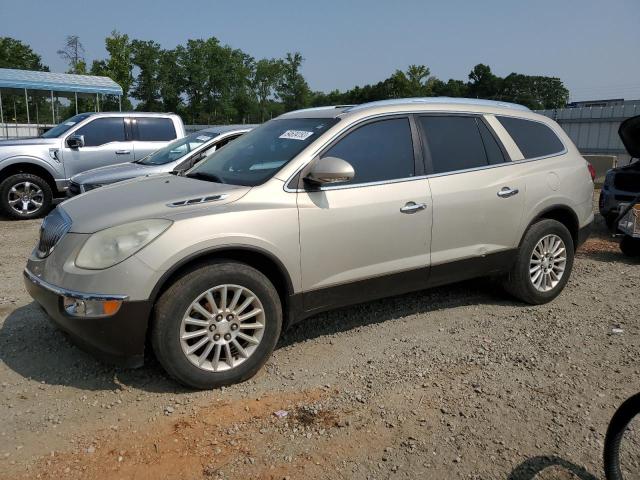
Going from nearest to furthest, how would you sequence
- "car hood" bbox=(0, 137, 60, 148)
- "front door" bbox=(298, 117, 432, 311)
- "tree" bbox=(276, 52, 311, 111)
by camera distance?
"front door" bbox=(298, 117, 432, 311) → "car hood" bbox=(0, 137, 60, 148) → "tree" bbox=(276, 52, 311, 111)

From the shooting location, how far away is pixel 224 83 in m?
58.9

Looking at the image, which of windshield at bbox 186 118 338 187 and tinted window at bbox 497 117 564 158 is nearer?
windshield at bbox 186 118 338 187

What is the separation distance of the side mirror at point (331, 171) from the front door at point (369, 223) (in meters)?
0.15

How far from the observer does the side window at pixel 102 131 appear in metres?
9.81

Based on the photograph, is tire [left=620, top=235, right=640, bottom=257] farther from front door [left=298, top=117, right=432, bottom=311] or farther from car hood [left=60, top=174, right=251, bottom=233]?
car hood [left=60, top=174, right=251, bottom=233]

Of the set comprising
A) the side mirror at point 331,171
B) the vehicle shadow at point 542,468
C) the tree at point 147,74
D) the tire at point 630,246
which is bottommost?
the vehicle shadow at point 542,468

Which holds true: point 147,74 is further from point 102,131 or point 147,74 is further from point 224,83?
point 102,131

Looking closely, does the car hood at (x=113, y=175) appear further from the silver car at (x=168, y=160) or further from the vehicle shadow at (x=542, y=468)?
the vehicle shadow at (x=542, y=468)

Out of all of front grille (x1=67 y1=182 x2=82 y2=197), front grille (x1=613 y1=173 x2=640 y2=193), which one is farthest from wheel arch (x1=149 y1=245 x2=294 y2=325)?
front grille (x1=613 y1=173 x2=640 y2=193)

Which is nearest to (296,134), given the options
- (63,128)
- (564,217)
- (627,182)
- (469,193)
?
(469,193)

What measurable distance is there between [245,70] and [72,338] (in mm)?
64128

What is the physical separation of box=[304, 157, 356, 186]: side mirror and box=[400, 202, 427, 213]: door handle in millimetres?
609

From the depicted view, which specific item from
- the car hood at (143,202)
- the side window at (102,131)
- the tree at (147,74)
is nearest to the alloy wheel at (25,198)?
the side window at (102,131)

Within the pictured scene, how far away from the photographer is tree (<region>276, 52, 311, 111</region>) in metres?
68.3
